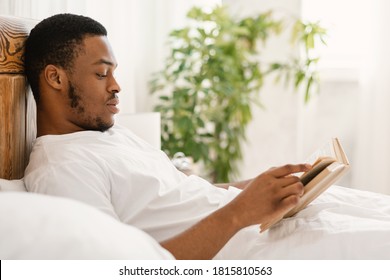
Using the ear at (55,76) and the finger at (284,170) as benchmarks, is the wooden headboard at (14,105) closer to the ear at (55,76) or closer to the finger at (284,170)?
the ear at (55,76)

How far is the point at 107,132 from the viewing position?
54.1 inches

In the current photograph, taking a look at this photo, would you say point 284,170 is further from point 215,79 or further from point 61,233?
point 215,79

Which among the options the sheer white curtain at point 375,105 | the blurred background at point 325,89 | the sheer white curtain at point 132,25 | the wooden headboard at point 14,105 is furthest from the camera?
the sheer white curtain at point 375,105

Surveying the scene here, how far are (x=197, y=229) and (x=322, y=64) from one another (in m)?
2.61

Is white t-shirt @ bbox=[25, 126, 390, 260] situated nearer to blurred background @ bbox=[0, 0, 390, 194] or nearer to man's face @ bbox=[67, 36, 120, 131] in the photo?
man's face @ bbox=[67, 36, 120, 131]

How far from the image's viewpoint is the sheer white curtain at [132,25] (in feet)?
6.48

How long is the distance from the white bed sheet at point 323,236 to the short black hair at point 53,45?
598mm

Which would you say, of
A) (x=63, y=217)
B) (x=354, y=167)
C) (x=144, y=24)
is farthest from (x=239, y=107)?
(x=63, y=217)

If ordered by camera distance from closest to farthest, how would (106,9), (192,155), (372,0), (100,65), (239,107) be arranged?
1. (100,65)
2. (106,9)
3. (192,155)
4. (239,107)
5. (372,0)

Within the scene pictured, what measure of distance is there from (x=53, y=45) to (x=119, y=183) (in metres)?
0.41

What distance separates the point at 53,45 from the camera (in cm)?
132

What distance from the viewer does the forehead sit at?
131cm

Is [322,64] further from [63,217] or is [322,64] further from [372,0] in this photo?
[63,217]

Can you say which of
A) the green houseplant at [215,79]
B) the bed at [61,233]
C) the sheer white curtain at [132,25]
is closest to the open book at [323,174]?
the bed at [61,233]
